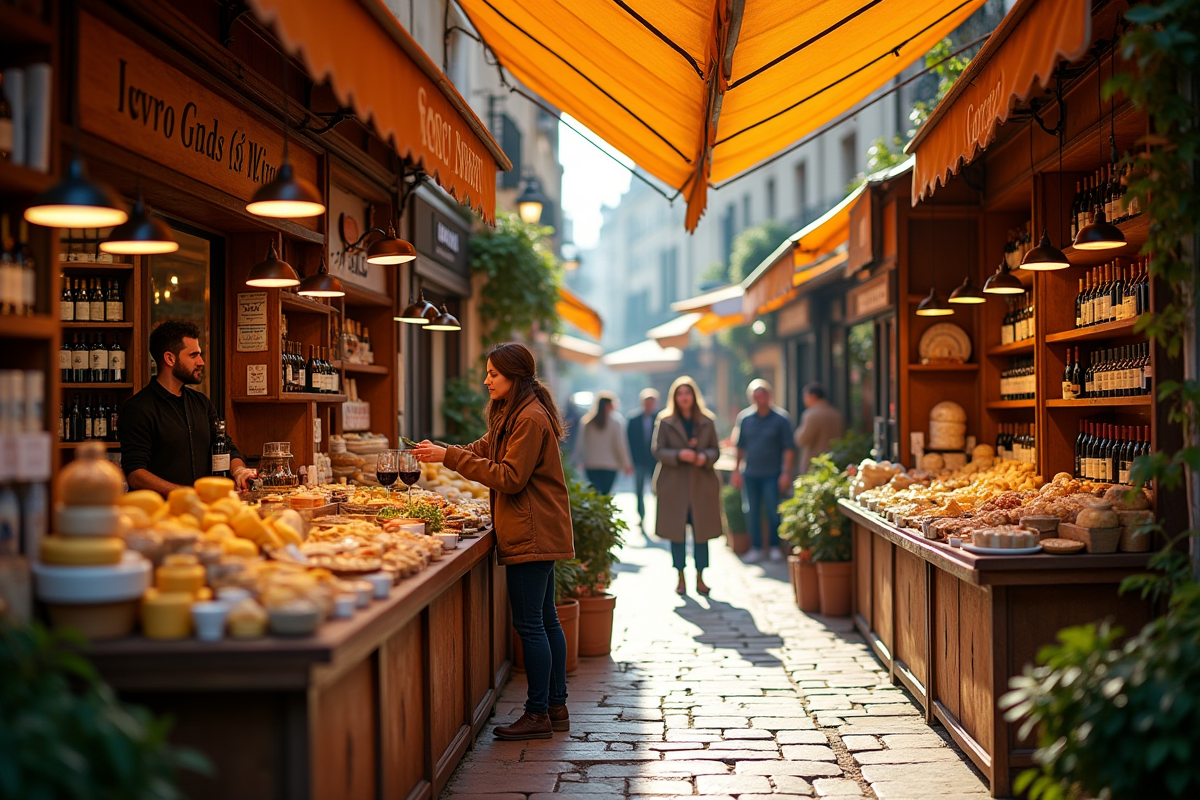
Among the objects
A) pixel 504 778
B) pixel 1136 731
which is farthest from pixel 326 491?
pixel 1136 731

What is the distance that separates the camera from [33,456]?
3.12 m

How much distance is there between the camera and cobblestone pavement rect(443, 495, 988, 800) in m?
4.72

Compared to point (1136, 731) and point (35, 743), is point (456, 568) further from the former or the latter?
point (1136, 731)

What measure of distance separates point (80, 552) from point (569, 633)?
14.0 ft

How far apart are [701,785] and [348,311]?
4723 mm

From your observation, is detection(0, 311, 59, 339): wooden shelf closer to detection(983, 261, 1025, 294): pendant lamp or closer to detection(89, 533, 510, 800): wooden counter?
detection(89, 533, 510, 800): wooden counter

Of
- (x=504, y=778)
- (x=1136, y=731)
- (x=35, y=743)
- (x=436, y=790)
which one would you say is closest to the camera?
(x=35, y=743)

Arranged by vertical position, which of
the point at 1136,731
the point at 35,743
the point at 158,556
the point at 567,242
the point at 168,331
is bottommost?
the point at 1136,731

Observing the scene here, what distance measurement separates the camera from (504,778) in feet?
15.9

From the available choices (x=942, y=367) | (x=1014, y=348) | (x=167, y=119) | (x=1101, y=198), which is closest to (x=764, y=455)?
(x=942, y=367)

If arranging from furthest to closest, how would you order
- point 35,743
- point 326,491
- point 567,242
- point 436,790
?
point 567,242
point 326,491
point 436,790
point 35,743

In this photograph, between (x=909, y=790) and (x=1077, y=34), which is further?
(x=909, y=790)

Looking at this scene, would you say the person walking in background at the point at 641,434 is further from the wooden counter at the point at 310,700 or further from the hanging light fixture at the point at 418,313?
the wooden counter at the point at 310,700

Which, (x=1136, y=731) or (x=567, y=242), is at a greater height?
(x=567, y=242)
